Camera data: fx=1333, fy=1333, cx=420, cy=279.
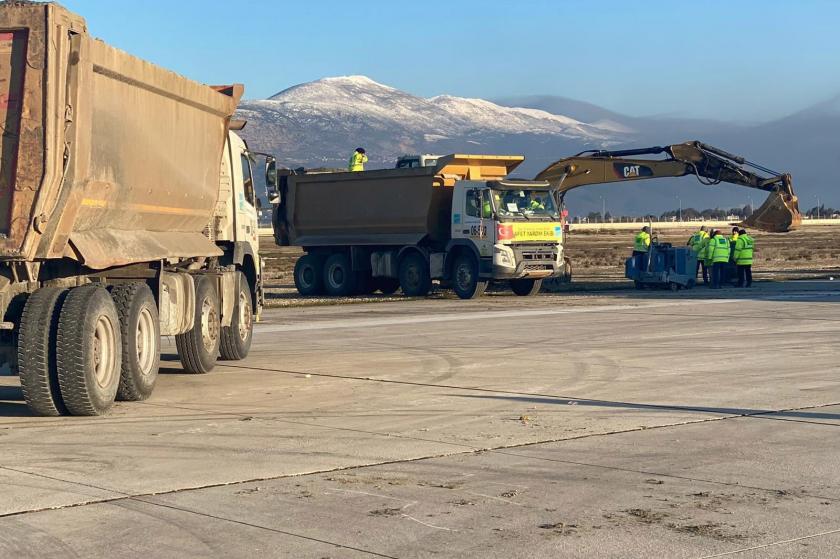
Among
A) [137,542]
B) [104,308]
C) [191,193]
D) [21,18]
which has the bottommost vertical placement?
[137,542]

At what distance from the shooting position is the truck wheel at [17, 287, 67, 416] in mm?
11117

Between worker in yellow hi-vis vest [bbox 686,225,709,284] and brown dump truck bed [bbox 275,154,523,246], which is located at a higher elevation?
brown dump truck bed [bbox 275,154,523,246]

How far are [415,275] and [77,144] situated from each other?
20.6 m

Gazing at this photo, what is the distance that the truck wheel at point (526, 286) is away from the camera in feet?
103

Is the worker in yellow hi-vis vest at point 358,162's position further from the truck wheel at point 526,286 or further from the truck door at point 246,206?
the truck door at point 246,206

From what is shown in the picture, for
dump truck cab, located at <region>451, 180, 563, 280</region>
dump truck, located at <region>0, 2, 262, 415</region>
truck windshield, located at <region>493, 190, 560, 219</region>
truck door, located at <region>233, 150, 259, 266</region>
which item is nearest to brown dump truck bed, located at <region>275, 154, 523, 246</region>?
dump truck cab, located at <region>451, 180, 563, 280</region>

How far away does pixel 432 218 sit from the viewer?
30.5m

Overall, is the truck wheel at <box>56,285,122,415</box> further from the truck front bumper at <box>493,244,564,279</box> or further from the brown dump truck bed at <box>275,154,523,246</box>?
the brown dump truck bed at <box>275,154,523,246</box>

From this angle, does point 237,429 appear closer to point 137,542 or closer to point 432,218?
point 137,542

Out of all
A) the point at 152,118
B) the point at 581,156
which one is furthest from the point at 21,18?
the point at 581,156

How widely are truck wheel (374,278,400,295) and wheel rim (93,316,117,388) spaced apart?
2114 cm

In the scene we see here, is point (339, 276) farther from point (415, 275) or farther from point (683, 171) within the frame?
point (683, 171)

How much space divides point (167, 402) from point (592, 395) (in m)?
4.09

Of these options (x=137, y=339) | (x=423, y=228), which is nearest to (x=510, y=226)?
(x=423, y=228)
